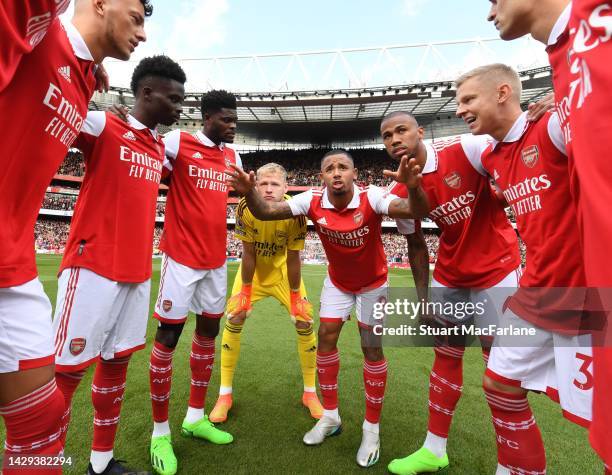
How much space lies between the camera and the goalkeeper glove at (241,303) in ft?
12.3

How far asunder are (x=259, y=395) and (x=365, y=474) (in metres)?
1.62

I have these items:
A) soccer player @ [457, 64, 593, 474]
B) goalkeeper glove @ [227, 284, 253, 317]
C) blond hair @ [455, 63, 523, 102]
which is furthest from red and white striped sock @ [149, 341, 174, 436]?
blond hair @ [455, 63, 523, 102]

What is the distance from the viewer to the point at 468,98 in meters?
2.33

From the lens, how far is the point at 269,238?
398cm

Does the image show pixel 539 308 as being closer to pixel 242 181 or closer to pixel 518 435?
pixel 518 435

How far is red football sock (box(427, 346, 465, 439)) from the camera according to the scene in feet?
8.91

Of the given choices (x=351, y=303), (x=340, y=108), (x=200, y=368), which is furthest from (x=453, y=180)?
(x=340, y=108)

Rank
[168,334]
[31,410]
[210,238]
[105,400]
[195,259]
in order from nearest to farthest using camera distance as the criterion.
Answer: [31,410], [105,400], [168,334], [195,259], [210,238]

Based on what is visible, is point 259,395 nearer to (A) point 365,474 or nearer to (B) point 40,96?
(A) point 365,474

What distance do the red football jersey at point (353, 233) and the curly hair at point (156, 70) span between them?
1.52 meters

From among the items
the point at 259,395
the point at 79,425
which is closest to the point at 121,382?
the point at 79,425

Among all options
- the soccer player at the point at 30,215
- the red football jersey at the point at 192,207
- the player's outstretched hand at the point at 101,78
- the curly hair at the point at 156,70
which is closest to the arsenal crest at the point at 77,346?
the soccer player at the point at 30,215

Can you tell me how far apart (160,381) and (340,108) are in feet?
105

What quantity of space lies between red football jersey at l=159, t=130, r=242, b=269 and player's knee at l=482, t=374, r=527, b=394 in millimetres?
2396
